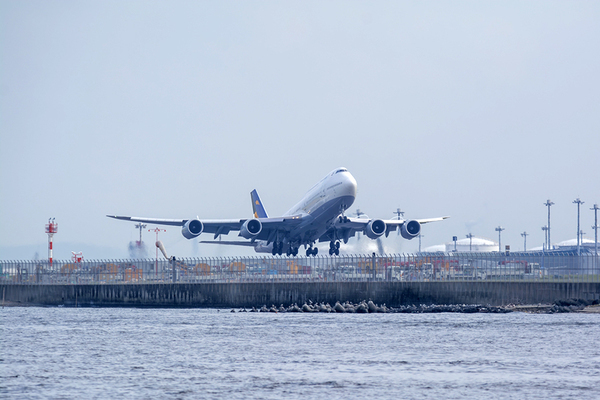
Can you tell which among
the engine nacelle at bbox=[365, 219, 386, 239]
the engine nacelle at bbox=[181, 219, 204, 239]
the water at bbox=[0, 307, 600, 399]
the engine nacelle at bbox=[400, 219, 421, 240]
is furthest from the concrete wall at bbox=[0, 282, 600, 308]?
the engine nacelle at bbox=[400, 219, 421, 240]

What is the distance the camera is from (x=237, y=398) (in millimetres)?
22719

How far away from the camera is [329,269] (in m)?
57.6

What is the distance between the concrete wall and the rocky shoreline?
1.06ft

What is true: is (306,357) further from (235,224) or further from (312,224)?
(235,224)

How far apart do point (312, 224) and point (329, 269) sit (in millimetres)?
16425

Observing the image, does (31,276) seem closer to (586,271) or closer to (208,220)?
(208,220)

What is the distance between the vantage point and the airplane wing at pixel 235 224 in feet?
249

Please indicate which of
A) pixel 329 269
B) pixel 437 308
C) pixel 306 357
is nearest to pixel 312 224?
pixel 329 269

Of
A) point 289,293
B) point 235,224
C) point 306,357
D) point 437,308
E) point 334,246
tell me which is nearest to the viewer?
point 306,357

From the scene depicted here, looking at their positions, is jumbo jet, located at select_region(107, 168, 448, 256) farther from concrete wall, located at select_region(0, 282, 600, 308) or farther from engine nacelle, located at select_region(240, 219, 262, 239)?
concrete wall, located at select_region(0, 282, 600, 308)

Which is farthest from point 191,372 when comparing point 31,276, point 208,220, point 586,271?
point 208,220

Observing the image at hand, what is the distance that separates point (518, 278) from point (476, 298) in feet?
8.94

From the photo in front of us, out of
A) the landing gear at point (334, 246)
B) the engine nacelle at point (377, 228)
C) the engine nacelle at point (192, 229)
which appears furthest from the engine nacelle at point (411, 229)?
the engine nacelle at point (192, 229)

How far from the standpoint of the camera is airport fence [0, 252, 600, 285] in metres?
52.8
